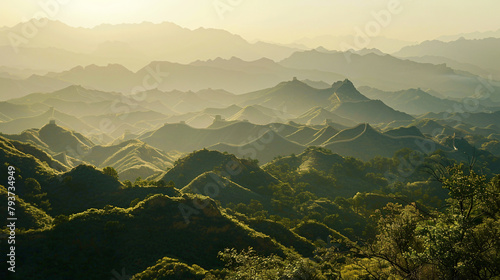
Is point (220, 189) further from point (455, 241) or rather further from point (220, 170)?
point (455, 241)

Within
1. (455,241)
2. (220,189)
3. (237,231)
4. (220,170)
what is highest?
(455,241)

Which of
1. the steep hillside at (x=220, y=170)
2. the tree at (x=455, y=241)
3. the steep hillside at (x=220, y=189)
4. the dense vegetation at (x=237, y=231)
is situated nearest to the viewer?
the tree at (x=455, y=241)

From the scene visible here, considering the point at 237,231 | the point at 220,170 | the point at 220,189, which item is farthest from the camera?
the point at 220,170

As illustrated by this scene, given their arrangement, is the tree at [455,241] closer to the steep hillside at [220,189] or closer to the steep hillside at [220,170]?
the steep hillside at [220,189]

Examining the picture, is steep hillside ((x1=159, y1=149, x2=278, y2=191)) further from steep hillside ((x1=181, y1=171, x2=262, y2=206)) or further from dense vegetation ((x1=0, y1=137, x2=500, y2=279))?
steep hillside ((x1=181, y1=171, x2=262, y2=206))

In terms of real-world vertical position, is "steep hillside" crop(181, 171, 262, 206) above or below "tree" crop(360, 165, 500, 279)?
below

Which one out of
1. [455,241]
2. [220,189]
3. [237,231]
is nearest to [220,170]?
[220,189]

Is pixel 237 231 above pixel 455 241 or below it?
below

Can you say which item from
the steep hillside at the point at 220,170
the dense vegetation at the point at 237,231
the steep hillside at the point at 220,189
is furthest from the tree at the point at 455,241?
the steep hillside at the point at 220,170

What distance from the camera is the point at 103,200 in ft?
242

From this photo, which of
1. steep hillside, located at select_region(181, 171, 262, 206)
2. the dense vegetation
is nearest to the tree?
the dense vegetation

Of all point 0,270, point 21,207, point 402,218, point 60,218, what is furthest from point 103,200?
point 402,218

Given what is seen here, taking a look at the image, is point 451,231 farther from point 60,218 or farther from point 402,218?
point 60,218

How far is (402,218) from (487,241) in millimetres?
6632
